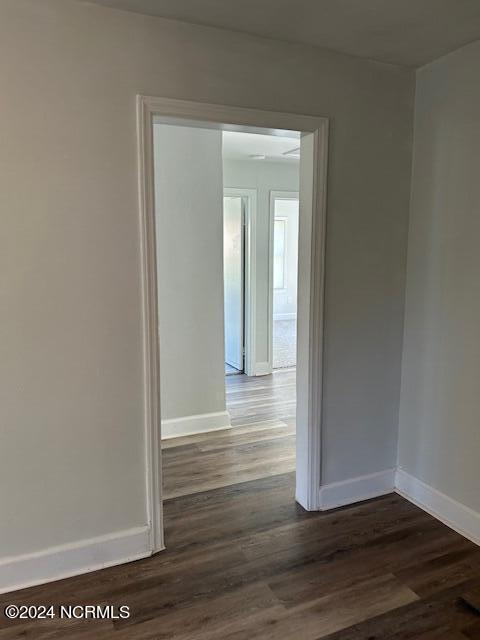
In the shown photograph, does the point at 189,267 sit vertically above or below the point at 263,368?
above

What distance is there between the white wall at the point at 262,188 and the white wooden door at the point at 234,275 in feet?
0.64

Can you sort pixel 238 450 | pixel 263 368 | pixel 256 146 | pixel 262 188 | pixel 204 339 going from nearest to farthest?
pixel 238 450 → pixel 204 339 → pixel 256 146 → pixel 262 188 → pixel 263 368

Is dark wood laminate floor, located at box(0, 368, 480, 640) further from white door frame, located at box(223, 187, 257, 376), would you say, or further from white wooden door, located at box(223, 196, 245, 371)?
white wooden door, located at box(223, 196, 245, 371)

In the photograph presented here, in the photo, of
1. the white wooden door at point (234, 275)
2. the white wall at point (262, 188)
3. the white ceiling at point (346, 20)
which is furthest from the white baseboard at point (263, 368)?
the white ceiling at point (346, 20)

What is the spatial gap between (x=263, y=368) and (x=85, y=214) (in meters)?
3.89

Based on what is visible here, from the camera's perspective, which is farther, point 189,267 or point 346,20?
point 189,267

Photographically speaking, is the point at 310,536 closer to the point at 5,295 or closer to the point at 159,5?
the point at 5,295


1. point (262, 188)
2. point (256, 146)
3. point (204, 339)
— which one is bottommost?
point (204, 339)

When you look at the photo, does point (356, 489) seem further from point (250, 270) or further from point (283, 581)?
point (250, 270)

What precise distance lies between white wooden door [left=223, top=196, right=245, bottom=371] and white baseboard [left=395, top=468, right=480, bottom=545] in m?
3.08

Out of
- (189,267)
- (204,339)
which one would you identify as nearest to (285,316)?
(204,339)

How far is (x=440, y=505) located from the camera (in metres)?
2.61

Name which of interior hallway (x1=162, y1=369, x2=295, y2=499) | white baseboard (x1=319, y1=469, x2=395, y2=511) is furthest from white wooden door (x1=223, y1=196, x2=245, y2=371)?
white baseboard (x1=319, y1=469, x2=395, y2=511)

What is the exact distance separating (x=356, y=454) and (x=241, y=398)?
2066mm
